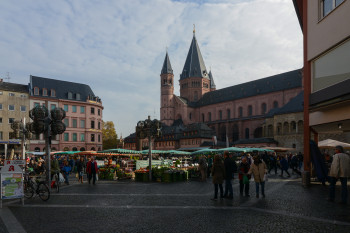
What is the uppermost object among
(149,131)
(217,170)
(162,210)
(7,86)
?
(7,86)

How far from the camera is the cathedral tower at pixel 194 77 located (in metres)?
104

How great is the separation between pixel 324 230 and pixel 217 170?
5185 millimetres

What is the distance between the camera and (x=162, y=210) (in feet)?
31.9

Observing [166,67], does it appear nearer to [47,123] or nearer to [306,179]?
[306,179]

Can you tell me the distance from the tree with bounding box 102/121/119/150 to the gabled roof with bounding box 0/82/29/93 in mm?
23908

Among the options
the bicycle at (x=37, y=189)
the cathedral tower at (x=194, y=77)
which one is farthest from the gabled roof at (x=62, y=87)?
the bicycle at (x=37, y=189)

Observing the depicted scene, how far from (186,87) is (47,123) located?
91534mm

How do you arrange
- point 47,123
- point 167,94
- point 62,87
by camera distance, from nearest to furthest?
point 47,123
point 62,87
point 167,94

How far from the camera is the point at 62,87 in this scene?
Result: 2547 inches

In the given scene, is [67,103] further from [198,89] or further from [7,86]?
[198,89]

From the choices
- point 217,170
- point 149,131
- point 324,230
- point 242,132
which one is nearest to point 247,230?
point 324,230

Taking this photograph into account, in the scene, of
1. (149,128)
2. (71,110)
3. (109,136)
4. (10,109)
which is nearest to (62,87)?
(71,110)

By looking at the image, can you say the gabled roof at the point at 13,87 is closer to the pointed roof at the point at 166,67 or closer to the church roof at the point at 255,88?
the church roof at the point at 255,88

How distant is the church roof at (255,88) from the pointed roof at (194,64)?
8.04 meters
